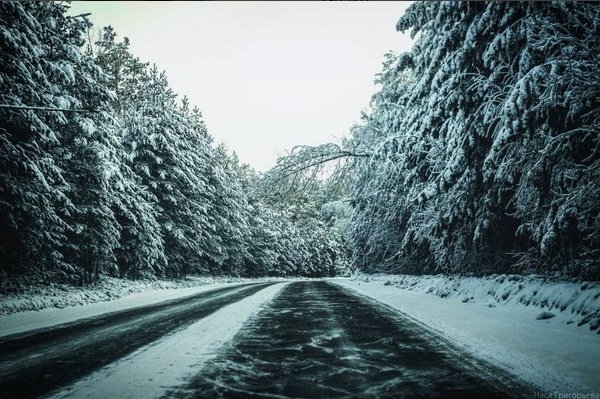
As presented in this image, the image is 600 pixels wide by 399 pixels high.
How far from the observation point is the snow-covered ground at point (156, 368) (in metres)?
3.11

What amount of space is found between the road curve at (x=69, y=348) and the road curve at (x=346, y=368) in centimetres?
120

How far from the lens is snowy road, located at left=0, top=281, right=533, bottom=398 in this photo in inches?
124

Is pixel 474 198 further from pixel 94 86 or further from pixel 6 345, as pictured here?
pixel 94 86

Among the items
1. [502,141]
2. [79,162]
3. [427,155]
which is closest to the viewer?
[502,141]

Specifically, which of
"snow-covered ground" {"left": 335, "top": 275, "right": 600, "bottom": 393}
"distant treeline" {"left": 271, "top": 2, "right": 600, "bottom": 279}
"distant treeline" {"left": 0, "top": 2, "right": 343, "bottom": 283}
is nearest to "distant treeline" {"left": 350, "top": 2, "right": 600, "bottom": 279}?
"distant treeline" {"left": 271, "top": 2, "right": 600, "bottom": 279}

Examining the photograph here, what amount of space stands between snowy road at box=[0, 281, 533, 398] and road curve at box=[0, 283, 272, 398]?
1cm

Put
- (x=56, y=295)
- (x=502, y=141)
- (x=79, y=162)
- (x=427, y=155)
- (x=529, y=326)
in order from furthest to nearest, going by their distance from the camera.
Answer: (x=79, y=162) → (x=56, y=295) → (x=427, y=155) → (x=502, y=141) → (x=529, y=326)

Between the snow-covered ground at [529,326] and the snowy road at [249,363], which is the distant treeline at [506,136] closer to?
the snow-covered ground at [529,326]

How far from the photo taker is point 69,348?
190 inches

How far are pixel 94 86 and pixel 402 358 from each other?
1399cm

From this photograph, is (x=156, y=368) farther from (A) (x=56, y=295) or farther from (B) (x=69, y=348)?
(A) (x=56, y=295)

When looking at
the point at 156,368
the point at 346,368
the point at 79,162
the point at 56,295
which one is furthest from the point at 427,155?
the point at 79,162

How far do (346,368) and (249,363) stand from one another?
100 cm

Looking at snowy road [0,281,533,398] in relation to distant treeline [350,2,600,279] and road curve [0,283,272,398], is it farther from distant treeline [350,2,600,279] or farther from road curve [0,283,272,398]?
distant treeline [350,2,600,279]
